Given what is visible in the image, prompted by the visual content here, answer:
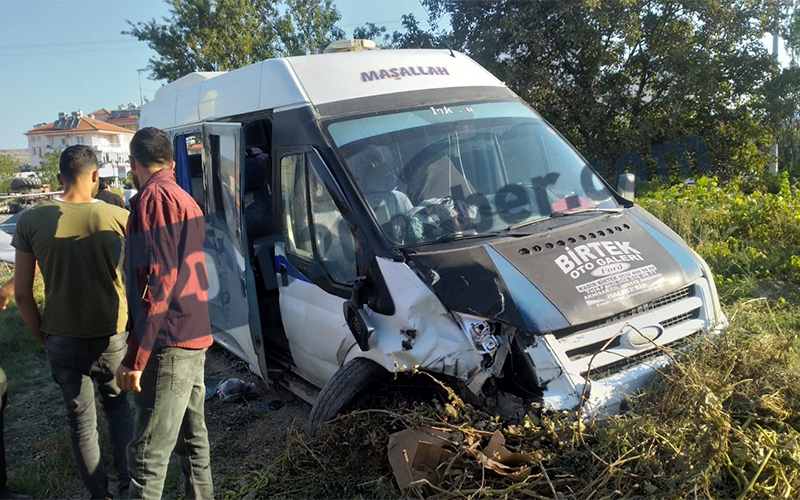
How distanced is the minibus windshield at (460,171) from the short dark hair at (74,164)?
56.0 inches

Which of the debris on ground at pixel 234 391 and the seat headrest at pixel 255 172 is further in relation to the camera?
the seat headrest at pixel 255 172

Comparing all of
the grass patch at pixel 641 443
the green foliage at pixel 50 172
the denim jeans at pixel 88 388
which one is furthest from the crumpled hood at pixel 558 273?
the green foliage at pixel 50 172

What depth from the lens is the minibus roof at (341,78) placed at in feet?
14.0

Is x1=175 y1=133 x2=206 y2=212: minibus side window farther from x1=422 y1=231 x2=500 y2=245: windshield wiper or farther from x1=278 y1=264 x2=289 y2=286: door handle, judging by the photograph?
x1=422 y1=231 x2=500 y2=245: windshield wiper

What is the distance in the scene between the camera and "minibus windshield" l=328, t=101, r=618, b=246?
3775 millimetres

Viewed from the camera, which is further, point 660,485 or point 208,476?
point 208,476

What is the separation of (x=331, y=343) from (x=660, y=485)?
83.2 inches

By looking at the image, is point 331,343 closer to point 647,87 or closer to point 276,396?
point 276,396

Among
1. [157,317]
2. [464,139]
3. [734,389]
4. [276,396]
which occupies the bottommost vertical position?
[276,396]

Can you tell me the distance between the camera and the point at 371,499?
3.07 m

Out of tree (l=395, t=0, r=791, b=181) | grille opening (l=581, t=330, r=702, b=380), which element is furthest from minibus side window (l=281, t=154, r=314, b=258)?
tree (l=395, t=0, r=791, b=181)

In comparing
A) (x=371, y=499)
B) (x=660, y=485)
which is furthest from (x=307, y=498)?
(x=660, y=485)

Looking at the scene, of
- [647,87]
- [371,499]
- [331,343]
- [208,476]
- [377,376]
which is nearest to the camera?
[371,499]

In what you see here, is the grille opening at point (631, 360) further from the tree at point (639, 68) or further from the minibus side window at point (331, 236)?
the tree at point (639, 68)
